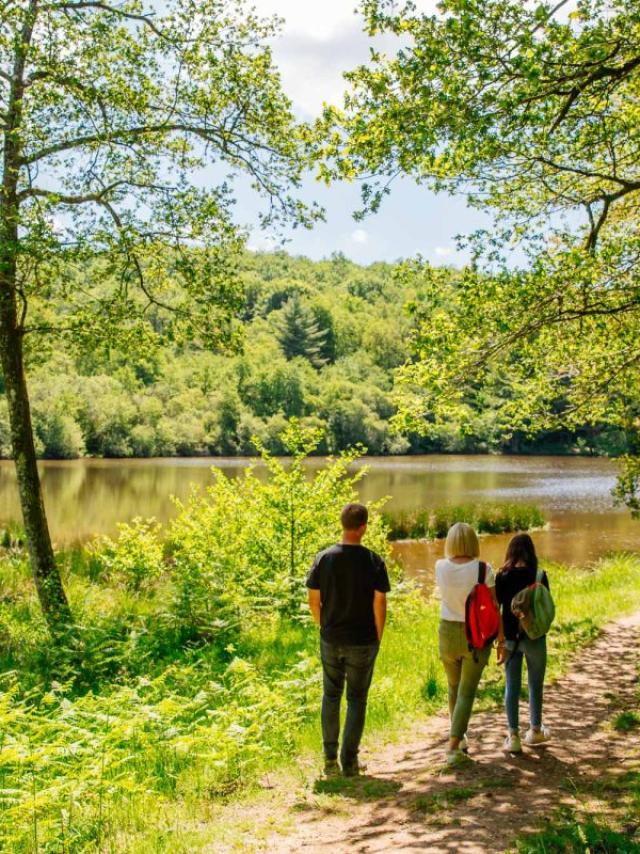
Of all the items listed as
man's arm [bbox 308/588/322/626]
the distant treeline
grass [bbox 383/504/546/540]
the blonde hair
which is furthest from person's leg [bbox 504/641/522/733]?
the distant treeline

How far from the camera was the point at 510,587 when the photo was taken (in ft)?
18.2

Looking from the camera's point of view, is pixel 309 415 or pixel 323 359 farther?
pixel 323 359

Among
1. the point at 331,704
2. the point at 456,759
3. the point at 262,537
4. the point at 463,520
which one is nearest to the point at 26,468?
the point at 262,537

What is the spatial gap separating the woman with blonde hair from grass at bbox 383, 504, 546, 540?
859 inches

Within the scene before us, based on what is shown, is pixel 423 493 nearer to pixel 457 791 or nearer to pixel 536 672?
pixel 536 672

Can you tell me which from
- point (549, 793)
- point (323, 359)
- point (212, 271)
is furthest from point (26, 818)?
point (323, 359)

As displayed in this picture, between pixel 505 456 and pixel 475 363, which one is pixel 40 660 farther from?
pixel 505 456

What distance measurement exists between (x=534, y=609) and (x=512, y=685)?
666mm

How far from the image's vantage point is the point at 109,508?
35.2 meters

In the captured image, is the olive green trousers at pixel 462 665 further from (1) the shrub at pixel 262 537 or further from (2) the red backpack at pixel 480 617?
(1) the shrub at pixel 262 537

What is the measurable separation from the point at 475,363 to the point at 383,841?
5.68m

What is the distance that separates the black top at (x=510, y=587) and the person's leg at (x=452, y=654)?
0.50 m

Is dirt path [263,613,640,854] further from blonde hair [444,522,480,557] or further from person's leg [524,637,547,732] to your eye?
blonde hair [444,522,480,557]

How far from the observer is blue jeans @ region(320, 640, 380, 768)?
16.7 feet
